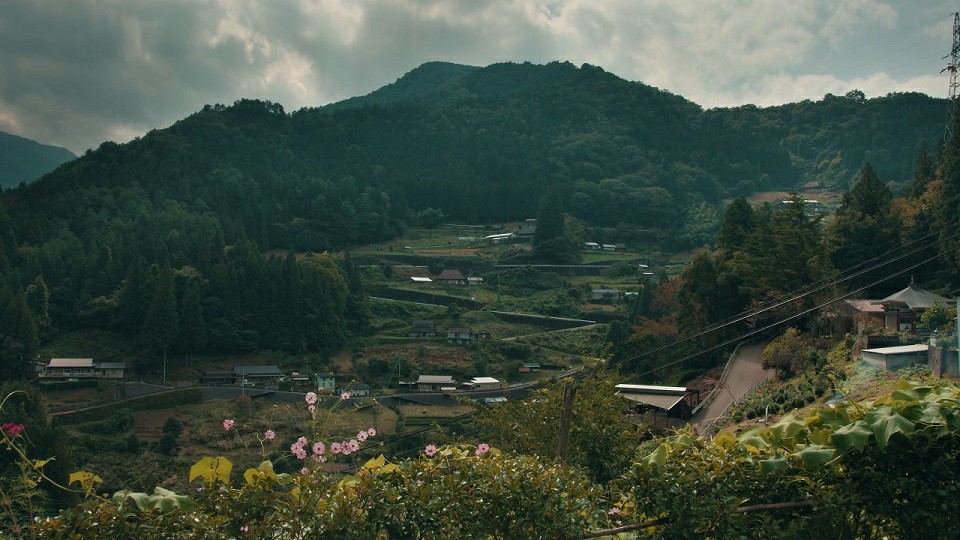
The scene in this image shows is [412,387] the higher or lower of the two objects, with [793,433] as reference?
lower

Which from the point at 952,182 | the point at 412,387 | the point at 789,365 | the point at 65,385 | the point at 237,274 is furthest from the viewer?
the point at 237,274

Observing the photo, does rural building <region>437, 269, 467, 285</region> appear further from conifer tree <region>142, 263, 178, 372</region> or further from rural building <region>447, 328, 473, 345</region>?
conifer tree <region>142, 263, 178, 372</region>

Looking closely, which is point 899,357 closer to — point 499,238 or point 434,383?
point 434,383

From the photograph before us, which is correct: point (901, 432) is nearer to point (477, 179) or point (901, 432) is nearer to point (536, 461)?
point (536, 461)

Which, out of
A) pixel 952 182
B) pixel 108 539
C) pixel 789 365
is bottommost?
pixel 789 365

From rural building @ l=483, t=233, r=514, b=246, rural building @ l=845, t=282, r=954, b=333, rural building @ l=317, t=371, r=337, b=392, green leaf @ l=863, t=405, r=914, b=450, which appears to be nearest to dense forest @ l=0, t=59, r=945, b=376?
rural building @ l=317, t=371, r=337, b=392

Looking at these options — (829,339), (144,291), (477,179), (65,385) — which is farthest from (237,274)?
(477,179)

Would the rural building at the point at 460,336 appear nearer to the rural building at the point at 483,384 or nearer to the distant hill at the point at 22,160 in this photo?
the rural building at the point at 483,384

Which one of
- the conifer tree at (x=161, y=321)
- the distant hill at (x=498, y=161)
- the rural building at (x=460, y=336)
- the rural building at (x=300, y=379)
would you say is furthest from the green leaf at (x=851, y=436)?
the distant hill at (x=498, y=161)
